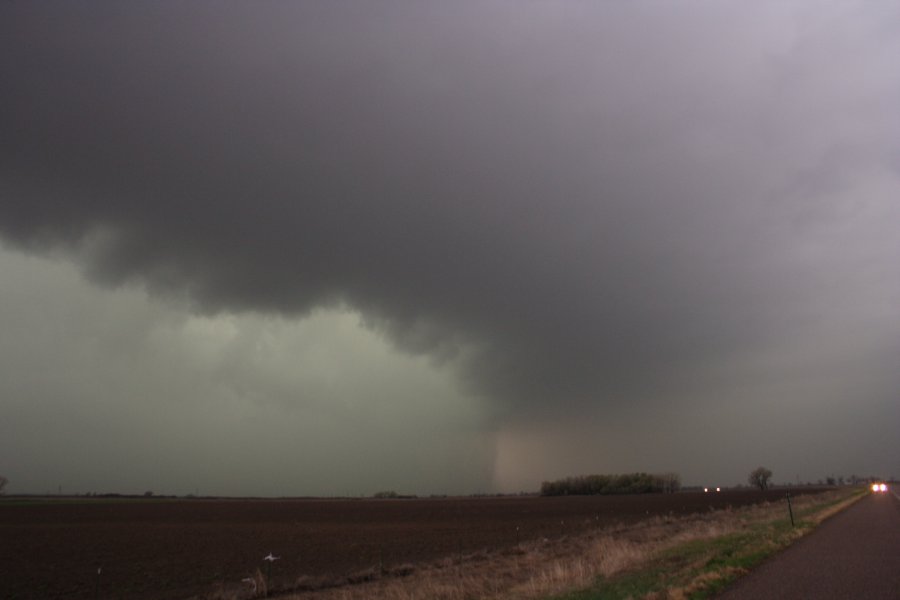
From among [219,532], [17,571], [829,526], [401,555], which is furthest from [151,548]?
[829,526]

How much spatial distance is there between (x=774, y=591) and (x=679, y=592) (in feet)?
7.21

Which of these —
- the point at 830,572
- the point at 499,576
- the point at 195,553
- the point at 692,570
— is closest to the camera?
the point at 830,572

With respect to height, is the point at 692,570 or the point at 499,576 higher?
the point at 692,570

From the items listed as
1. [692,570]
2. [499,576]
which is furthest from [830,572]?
[499,576]

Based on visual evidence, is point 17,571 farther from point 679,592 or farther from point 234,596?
point 679,592

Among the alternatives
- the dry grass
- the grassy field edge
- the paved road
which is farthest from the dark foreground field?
the paved road

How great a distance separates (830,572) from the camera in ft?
53.9

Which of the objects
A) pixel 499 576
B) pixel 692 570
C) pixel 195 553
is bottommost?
pixel 195 553

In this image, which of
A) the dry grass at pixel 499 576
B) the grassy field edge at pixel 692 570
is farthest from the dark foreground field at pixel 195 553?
the grassy field edge at pixel 692 570

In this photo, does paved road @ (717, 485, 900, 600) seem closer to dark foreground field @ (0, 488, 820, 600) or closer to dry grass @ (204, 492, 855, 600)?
dry grass @ (204, 492, 855, 600)

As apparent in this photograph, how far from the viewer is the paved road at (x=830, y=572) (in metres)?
13.5

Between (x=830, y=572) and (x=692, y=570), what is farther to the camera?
(x=692, y=570)

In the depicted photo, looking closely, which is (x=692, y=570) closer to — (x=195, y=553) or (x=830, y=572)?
(x=830, y=572)

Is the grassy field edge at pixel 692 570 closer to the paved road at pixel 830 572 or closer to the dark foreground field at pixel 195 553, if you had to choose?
the paved road at pixel 830 572
